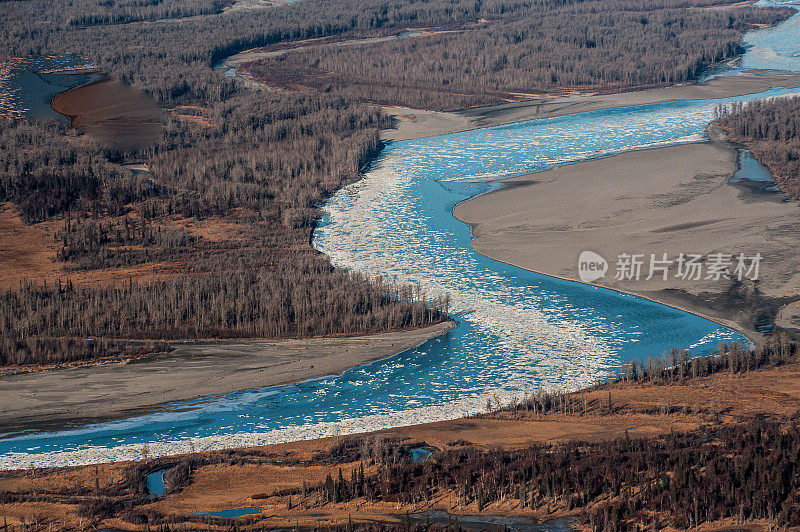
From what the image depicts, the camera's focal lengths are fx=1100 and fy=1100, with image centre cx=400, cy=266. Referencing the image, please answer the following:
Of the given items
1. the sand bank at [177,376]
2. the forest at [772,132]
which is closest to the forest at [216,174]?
the sand bank at [177,376]

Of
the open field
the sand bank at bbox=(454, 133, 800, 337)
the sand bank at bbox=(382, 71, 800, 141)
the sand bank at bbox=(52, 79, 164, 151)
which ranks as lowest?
the open field

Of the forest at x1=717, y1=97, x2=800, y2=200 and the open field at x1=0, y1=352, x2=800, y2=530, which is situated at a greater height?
the forest at x1=717, y1=97, x2=800, y2=200

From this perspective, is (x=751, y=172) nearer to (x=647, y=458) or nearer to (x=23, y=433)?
(x=647, y=458)

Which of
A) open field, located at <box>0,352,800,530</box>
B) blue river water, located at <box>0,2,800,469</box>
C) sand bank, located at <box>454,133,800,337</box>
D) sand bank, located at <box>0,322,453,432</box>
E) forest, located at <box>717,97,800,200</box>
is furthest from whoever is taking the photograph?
forest, located at <box>717,97,800,200</box>

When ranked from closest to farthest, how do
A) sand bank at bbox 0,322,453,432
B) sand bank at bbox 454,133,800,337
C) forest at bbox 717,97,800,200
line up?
1. sand bank at bbox 0,322,453,432
2. sand bank at bbox 454,133,800,337
3. forest at bbox 717,97,800,200

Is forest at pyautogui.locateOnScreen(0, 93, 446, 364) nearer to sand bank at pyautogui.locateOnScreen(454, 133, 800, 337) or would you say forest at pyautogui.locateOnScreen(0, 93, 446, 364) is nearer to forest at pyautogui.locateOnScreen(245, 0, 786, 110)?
sand bank at pyautogui.locateOnScreen(454, 133, 800, 337)

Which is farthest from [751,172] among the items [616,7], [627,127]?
[616,7]

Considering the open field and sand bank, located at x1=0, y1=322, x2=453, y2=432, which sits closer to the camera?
the open field

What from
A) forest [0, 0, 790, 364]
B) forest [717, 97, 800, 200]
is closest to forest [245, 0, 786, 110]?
forest [0, 0, 790, 364]
